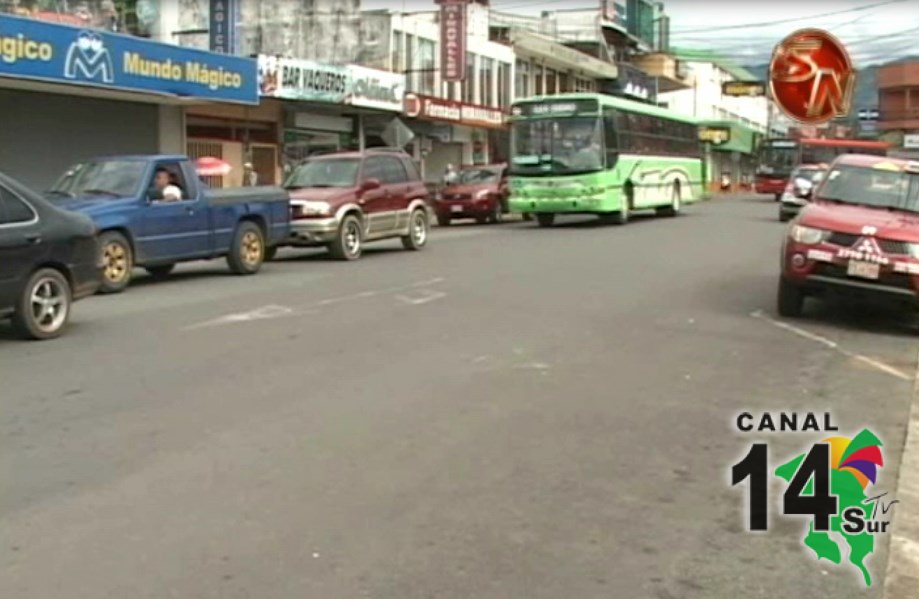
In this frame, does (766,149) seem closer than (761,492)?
No

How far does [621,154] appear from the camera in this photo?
1172 inches

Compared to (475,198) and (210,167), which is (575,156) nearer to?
(475,198)

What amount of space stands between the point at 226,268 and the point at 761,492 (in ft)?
46.1

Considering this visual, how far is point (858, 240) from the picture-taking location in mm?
11383

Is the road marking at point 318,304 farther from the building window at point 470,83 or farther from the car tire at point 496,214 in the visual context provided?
the building window at point 470,83

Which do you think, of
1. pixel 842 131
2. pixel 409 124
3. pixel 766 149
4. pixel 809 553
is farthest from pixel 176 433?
pixel 842 131

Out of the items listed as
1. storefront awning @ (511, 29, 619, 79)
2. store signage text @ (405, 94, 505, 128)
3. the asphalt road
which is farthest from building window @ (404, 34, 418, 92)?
the asphalt road

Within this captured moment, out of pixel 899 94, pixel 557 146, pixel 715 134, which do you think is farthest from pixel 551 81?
pixel 899 94

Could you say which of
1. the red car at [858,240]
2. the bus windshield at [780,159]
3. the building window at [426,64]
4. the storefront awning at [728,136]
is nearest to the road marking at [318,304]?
the red car at [858,240]

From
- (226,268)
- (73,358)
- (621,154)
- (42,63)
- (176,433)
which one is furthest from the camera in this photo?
(621,154)

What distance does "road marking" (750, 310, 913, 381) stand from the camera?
31.5 feet

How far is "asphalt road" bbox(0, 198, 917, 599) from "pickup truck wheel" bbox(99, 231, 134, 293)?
119cm

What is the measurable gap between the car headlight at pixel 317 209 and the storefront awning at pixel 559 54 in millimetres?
29180

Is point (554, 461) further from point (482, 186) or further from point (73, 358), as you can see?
point (482, 186)
